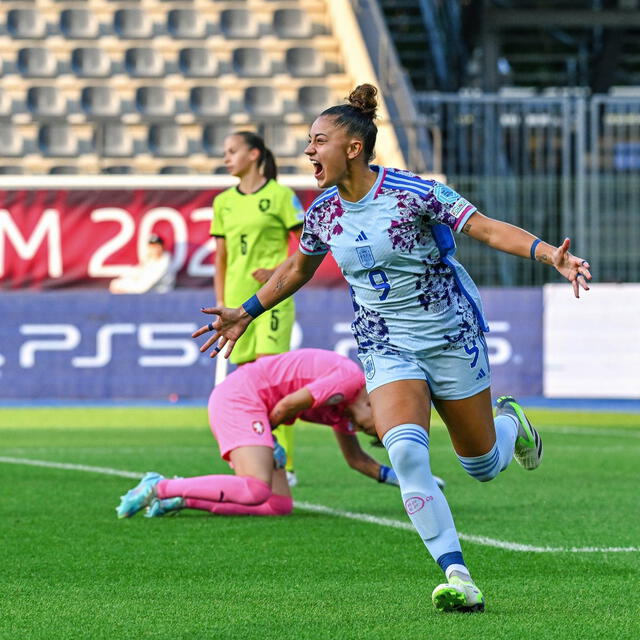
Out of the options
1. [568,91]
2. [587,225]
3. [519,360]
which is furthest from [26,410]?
[568,91]

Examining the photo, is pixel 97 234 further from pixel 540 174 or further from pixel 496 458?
pixel 496 458

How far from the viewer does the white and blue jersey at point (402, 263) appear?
5395 mm

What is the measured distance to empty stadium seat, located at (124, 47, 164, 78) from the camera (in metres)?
23.7

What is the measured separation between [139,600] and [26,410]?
42.2 feet

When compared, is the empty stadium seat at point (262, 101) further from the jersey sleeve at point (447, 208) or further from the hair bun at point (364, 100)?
the jersey sleeve at point (447, 208)

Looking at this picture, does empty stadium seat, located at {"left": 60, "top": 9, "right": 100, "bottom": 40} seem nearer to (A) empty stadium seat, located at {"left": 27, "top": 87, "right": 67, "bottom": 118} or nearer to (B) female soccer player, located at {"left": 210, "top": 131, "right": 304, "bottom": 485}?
(A) empty stadium seat, located at {"left": 27, "top": 87, "right": 67, "bottom": 118}

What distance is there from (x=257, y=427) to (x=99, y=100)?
16.6 m

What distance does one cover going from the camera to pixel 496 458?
229 inches

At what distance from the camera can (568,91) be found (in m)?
32.6

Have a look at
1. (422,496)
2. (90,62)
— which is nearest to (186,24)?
(90,62)

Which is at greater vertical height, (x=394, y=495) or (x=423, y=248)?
(x=423, y=248)

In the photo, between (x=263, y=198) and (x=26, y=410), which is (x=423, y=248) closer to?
(x=263, y=198)

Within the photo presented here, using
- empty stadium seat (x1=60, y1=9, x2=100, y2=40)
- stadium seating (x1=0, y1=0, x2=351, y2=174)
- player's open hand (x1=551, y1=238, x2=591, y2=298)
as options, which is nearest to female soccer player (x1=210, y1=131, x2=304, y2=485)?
player's open hand (x1=551, y1=238, x2=591, y2=298)

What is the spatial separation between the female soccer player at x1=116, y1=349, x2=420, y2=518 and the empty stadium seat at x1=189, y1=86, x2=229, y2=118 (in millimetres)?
16085
